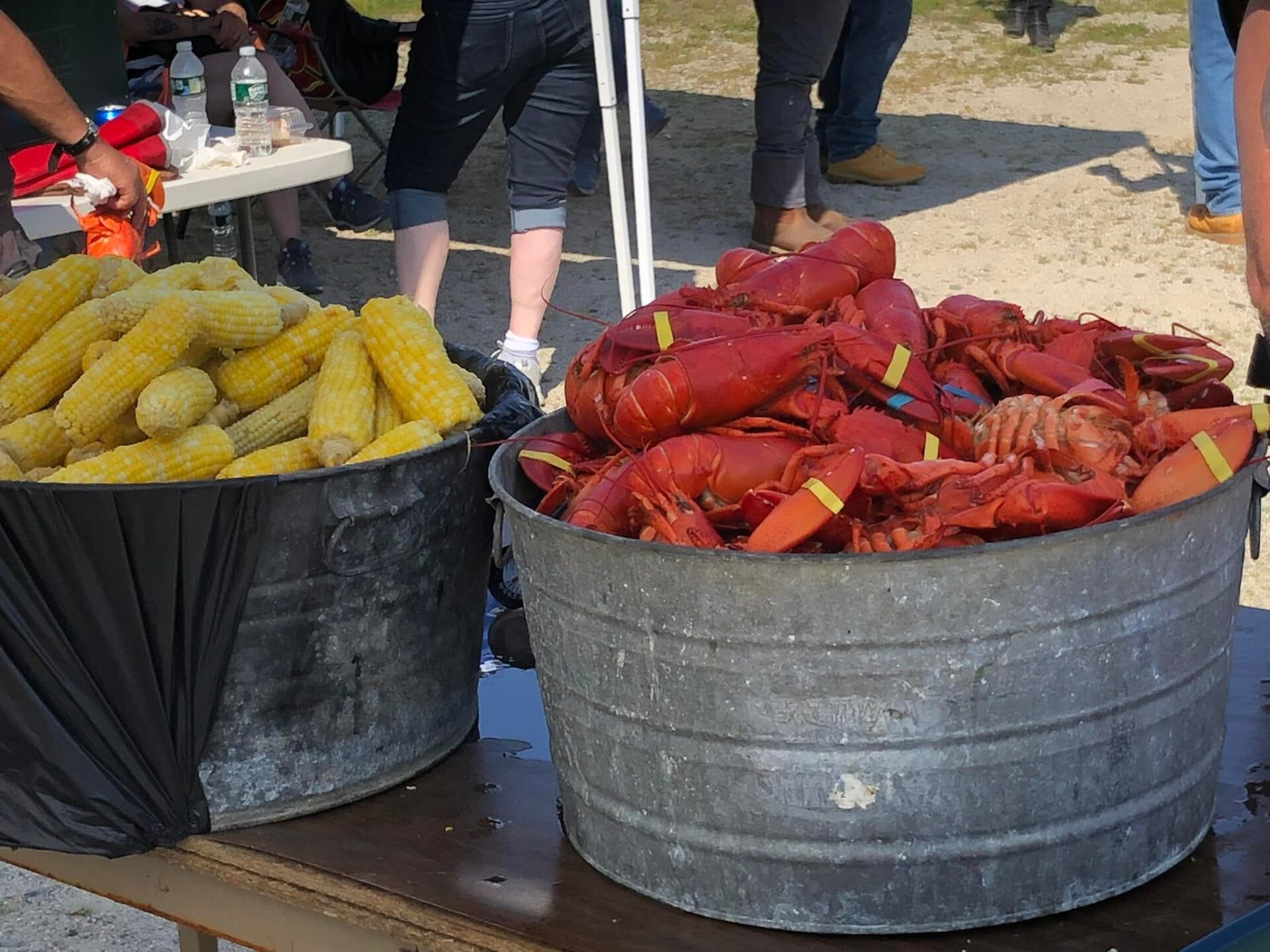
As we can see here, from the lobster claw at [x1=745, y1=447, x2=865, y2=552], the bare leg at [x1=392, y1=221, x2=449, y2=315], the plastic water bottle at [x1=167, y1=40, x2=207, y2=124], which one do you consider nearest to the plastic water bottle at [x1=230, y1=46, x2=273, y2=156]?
the plastic water bottle at [x1=167, y1=40, x2=207, y2=124]

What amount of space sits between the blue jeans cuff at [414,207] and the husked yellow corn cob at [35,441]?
2806mm

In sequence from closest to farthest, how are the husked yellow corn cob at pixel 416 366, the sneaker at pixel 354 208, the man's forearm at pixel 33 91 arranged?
1. the husked yellow corn cob at pixel 416 366
2. the man's forearm at pixel 33 91
3. the sneaker at pixel 354 208

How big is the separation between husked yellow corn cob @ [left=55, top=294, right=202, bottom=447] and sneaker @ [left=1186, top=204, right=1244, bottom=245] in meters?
5.85

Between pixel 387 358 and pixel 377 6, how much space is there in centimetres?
1174

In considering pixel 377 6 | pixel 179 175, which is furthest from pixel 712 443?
pixel 377 6

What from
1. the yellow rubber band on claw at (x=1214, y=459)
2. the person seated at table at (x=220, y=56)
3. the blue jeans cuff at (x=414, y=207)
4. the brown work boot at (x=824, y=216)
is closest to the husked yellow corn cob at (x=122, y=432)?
the yellow rubber band on claw at (x=1214, y=459)

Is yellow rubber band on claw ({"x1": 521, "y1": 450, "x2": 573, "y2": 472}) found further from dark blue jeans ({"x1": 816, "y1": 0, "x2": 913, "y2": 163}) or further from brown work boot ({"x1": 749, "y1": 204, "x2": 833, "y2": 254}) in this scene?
dark blue jeans ({"x1": 816, "y1": 0, "x2": 913, "y2": 163})

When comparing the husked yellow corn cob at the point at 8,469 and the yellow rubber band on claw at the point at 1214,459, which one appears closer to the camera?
the yellow rubber band on claw at the point at 1214,459

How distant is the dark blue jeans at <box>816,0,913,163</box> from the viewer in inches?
315

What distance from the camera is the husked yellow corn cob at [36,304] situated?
6.95 ft

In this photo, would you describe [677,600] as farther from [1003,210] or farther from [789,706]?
[1003,210]

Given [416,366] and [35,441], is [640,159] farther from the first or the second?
[35,441]

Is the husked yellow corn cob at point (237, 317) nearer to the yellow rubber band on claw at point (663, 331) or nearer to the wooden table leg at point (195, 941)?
the yellow rubber band on claw at point (663, 331)

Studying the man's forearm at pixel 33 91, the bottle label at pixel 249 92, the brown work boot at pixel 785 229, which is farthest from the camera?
the brown work boot at pixel 785 229
